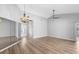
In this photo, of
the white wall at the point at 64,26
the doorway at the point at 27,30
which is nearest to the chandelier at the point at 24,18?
the doorway at the point at 27,30

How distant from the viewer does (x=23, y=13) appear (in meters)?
3.51

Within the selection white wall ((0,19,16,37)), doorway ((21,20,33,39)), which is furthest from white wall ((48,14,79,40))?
white wall ((0,19,16,37))

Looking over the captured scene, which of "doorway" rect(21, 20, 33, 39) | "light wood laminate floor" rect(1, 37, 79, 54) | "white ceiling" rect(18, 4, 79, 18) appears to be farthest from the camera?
"doorway" rect(21, 20, 33, 39)

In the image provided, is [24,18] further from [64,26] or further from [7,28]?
[64,26]

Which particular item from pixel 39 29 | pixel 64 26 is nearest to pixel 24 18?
pixel 39 29

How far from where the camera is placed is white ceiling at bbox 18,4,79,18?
11.0 feet

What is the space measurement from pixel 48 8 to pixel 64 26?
0.80 meters

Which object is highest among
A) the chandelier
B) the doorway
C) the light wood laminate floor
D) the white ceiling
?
the white ceiling

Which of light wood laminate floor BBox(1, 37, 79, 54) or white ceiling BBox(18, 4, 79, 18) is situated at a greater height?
white ceiling BBox(18, 4, 79, 18)

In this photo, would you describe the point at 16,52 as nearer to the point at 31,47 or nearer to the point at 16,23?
the point at 31,47

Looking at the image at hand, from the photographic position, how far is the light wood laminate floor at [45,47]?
11.3ft

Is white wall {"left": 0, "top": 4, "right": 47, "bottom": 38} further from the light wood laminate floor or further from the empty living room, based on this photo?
the light wood laminate floor

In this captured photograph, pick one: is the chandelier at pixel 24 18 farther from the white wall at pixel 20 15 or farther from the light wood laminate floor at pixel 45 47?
the light wood laminate floor at pixel 45 47
